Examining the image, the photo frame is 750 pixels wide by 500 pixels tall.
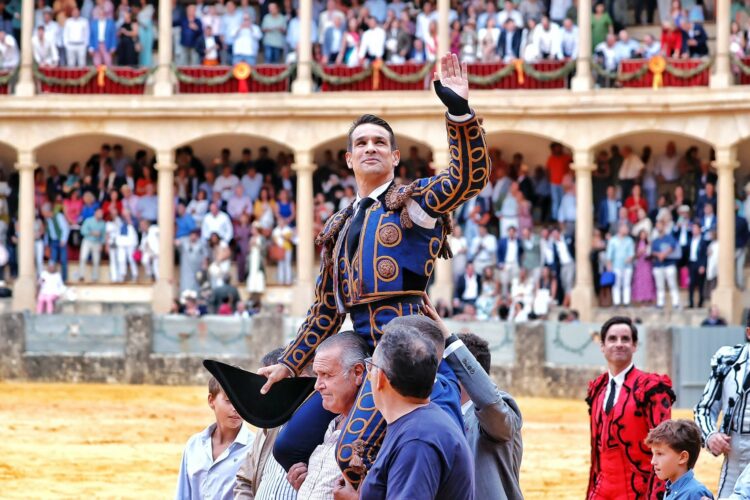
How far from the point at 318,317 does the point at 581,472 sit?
904 cm

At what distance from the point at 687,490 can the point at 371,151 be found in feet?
6.57

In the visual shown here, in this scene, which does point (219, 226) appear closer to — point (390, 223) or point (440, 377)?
point (390, 223)

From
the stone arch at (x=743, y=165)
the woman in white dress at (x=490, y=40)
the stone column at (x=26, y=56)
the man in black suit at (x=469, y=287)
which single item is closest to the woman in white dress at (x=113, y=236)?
the stone column at (x=26, y=56)

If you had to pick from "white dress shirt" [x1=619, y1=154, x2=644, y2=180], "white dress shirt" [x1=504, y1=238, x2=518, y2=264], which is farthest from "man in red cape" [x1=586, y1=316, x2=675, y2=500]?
"white dress shirt" [x1=619, y1=154, x2=644, y2=180]

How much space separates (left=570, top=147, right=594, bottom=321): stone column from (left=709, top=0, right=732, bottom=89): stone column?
94.9 inches

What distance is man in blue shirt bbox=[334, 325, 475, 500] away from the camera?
420 centimetres

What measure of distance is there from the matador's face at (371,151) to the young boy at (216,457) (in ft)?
4.77

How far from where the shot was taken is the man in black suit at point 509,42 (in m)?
26.1

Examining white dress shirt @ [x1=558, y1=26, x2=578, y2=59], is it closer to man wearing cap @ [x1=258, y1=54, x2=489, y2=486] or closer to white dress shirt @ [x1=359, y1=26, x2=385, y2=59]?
white dress shirt @ [x1=359, y1=26, x2=385, y2=59]

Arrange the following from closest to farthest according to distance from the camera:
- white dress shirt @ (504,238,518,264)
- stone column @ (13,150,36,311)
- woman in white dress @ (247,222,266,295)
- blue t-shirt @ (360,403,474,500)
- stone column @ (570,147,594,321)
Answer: blue t-shirt @ (360,403,474,500)
white dress shirt @ (504,238,518,264)
stone column @ (570,147,594,321)
woman in white dress @ (247,222,266,295)
stone column @ (13,150,36,311)

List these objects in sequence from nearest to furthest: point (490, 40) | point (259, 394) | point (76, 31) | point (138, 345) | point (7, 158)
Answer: point (259, 394) < point (138, 345) < point (490, 40) < point (76, 31) < point (7, 158)

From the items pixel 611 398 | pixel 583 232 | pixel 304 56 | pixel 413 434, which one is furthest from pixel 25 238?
pixel 413 434

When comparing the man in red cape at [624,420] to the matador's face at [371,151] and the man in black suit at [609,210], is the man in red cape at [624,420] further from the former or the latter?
the man in black suit at [609,210]

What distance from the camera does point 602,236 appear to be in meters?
25.8
